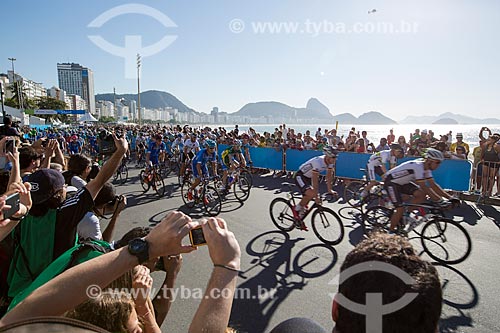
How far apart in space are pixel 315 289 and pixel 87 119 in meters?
37.7

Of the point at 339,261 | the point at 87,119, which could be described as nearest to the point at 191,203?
the point at 339,261

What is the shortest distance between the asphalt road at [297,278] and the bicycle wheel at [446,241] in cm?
17

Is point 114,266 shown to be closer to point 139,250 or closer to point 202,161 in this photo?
point 139,250

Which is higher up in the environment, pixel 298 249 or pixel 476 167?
pixel 476 167

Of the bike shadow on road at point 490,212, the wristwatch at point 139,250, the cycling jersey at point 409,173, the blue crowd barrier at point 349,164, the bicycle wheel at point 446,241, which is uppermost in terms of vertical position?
the wristwatch at point 139,250

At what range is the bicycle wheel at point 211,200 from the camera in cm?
787

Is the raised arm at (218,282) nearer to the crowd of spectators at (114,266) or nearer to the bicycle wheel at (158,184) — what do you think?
the crowd of spectators at (114,266)

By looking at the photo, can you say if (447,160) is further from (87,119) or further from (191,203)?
(87,119)

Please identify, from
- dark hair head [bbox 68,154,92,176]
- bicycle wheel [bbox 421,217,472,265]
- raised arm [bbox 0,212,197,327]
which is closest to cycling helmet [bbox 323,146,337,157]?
bicycle wheel [bbox 421,217,472,265]

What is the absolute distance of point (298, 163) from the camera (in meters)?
12.9

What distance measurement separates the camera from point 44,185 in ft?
6.91
